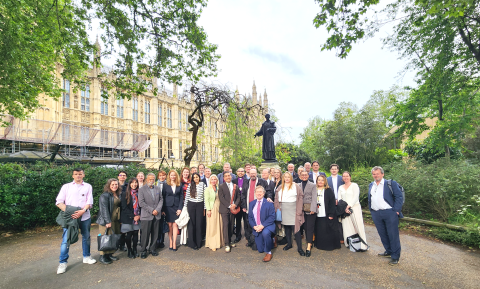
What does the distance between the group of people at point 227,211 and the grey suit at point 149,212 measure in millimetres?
21

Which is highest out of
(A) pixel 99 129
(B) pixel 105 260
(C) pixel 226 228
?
(A) pixel 99 129

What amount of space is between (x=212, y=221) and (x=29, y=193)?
578cm

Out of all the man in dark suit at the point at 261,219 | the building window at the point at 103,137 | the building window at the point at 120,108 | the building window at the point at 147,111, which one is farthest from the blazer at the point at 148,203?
the building window at the point at 147,111

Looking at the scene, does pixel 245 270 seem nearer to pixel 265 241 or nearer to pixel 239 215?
pixel 265 241

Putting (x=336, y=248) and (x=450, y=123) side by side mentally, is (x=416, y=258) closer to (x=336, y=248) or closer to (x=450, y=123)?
(x=336, y=248)

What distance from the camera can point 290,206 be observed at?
18.0 feet

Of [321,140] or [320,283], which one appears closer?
[320,283]

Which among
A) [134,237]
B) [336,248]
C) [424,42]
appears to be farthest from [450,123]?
[134,237]

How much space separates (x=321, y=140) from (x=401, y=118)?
25.4 feet

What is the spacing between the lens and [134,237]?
513 cm

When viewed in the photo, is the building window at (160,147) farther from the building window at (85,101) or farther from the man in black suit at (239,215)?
the man in black suit at (239,215)

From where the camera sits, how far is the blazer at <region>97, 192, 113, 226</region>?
4.61 m

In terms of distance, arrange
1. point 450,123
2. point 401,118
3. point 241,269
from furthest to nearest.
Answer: point 401,118 < point 450,123 < point 241,269

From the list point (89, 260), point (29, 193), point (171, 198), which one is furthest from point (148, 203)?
point (29, 193)
